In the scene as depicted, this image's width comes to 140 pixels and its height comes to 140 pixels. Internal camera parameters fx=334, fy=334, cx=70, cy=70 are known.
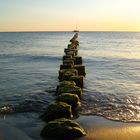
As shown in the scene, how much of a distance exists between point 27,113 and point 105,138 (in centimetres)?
475

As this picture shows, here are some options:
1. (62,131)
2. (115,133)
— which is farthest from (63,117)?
(115,133)

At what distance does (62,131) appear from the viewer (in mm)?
12438

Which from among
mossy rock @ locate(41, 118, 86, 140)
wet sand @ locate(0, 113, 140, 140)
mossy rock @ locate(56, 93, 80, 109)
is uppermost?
mossy rock @ locate(56, 93, 80, 109)

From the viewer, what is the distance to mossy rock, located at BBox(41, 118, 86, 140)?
489 inches

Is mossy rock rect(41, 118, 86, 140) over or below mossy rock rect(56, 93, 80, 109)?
below

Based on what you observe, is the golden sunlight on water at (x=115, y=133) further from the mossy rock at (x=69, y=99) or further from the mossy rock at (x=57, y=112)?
the mossy rock at (x=69, y=99)

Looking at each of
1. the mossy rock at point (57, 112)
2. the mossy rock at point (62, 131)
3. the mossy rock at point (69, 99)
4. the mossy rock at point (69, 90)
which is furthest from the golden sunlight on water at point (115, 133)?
the mossy rock at point (69, 90)

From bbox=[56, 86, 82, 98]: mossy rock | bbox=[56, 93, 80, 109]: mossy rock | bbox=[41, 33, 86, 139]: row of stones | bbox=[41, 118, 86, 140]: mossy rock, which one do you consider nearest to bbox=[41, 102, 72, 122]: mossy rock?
bbox=[41, 33, 86, 139]: row of stones

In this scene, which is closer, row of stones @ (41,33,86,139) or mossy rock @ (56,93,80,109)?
row of stones @ (41,33,86,139)

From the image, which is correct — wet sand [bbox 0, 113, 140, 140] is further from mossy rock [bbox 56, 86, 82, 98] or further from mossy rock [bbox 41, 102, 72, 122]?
mossy rock [bbox 56, 86, 82, 98]

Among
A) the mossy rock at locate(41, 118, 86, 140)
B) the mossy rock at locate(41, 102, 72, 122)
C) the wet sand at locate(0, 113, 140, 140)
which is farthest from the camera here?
the mossy rock at locate(41, 102, 72, 122)

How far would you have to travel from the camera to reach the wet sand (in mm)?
12797

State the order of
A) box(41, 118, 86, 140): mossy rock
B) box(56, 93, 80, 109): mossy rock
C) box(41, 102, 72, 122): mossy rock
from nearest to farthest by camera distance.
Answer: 1. box(41, 118, 86, 140): mossy rock
2. box(41, 102, 72, 122): mossy rock
3. box(56, 93, 80, 109): mossy rock

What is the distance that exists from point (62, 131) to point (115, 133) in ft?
7.51
